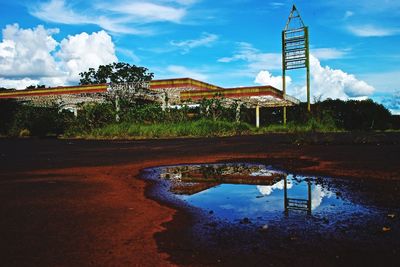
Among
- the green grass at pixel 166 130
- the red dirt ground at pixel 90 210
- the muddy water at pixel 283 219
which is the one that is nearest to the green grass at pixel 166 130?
the green grass at pixel 166 130

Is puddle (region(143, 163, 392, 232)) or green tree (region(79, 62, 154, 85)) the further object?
green tree (region(79, 62, 154, 85))

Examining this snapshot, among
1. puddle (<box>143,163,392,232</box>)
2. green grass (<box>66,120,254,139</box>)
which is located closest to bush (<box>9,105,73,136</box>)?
green grass (<box>66,120,254,139</box>)

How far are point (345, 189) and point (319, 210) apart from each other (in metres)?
1.20

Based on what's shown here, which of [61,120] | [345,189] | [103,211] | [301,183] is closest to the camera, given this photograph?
[103,211]

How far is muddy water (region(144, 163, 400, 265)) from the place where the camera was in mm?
2396

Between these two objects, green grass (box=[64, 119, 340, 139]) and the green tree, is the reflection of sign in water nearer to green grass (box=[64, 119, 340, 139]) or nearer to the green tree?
green grass (box=[64, 119, 340, 139])

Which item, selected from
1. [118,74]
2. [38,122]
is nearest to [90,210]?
[38,122]

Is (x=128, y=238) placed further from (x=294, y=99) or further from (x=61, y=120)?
(x=294, y=99)

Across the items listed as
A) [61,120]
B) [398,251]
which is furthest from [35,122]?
[398,251]

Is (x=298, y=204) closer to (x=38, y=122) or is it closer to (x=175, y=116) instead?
(x=175, y=116)

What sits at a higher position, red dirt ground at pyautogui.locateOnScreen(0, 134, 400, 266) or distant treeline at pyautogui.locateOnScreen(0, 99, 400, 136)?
distant treeline at pyautogui.locateOnScreen(0, 99, 400, 136)

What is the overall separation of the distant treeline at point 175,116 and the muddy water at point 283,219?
14.5m

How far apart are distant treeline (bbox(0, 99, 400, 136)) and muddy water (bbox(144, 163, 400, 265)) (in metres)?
14.5

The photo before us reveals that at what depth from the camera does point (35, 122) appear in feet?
78.3
